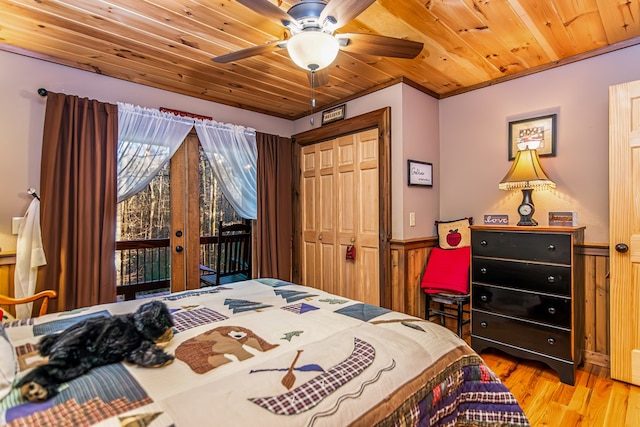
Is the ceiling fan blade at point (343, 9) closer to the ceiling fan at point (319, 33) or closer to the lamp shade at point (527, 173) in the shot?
the ceiling fan at point (319, 33)

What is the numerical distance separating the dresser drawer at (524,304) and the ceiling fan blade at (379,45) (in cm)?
191

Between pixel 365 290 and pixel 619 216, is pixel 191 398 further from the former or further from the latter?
pixel 619 216

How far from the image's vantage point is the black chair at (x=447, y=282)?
2.81 metres

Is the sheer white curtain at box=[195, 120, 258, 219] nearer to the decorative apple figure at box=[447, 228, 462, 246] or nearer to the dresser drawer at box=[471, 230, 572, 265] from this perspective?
the decorative apple figure at box=[447, 228, 462, 246]

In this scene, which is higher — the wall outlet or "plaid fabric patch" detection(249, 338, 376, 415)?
the wall outlet

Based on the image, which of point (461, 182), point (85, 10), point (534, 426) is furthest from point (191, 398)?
point (461, 182)

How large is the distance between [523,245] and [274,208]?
99.9 inches

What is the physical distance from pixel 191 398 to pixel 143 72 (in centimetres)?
280

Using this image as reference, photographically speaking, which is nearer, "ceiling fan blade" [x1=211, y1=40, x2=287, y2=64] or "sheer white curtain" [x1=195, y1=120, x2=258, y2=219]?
"ceiling fan blade" [x1=211, y1=40, x2=287, y2=64]

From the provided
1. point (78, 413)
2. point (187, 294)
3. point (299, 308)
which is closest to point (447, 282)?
point (299, 308)

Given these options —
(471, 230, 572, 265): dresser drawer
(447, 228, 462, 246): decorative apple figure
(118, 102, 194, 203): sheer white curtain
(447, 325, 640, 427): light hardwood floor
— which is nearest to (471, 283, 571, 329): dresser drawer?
(471, 230, 572, 265): dresser drawer

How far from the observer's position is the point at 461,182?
3.22m

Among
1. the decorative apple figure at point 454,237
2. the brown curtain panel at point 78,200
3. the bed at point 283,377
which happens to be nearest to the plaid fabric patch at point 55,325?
the bed at point 283,377

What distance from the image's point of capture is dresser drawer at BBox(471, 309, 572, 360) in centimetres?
228
